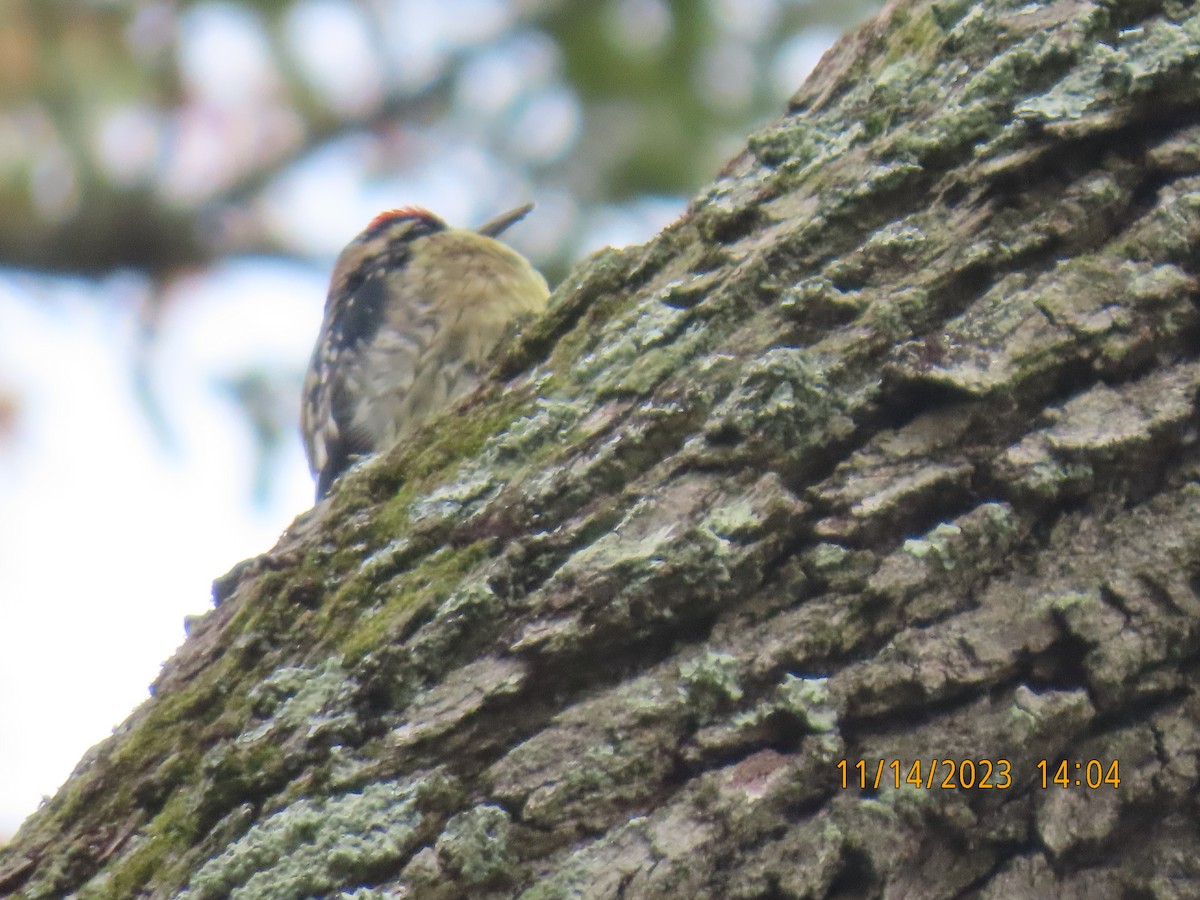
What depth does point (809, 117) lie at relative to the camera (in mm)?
1611

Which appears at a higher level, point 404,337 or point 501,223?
point 501,223

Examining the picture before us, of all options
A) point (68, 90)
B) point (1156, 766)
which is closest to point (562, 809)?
point (1156, 766)

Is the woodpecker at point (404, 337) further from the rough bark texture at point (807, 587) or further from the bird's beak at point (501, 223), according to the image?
the rough bark texture at point (807, 587)

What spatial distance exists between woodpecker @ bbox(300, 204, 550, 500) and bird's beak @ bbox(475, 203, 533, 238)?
6 centimetres

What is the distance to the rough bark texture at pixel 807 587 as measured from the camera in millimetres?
1131

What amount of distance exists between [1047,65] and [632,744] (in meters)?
0.83

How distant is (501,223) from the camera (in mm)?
3977
